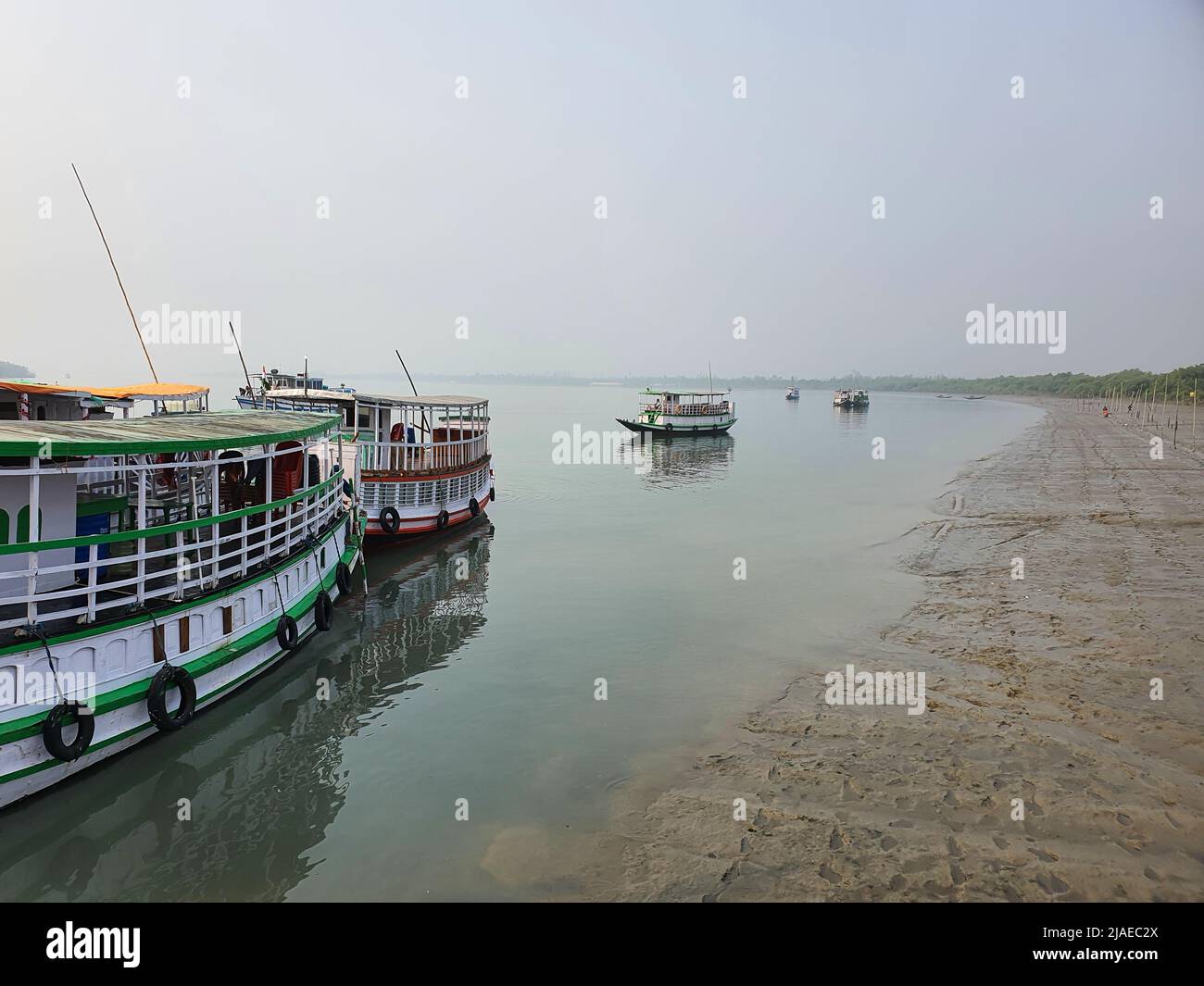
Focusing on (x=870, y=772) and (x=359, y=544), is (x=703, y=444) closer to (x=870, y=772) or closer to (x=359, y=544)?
(x=359, y=544)

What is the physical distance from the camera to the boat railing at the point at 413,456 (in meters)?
23.0

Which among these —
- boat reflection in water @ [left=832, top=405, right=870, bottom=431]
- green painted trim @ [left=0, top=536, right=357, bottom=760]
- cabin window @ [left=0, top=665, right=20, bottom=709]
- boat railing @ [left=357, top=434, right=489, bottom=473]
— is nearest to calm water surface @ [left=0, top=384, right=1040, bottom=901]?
green painted trim @ [left=0, top=536, right=357, bottom=760]

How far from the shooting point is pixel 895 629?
15.0 m

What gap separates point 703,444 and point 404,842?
205ft

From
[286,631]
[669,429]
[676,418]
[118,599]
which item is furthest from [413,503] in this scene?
[676,418]

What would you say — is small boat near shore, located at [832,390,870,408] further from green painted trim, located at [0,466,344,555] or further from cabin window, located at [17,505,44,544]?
cabin window, located at [17,505,44,544]

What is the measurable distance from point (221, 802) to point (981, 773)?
9009 millimetres

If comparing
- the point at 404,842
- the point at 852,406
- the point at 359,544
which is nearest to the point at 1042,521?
the point at 359,544

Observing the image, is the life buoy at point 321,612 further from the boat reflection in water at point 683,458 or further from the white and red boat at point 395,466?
the boat reflection in water at point 683,458

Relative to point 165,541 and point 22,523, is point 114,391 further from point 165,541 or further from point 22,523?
point 22,523

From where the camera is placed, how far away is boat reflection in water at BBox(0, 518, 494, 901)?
24.7ft

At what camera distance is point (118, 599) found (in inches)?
394

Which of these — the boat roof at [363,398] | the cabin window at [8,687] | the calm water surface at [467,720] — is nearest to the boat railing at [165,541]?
the cabin window at [8,687]

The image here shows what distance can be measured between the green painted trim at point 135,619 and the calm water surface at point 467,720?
181 centimetres
